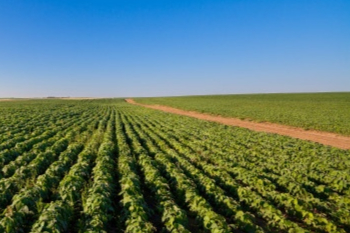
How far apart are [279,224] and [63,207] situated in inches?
220

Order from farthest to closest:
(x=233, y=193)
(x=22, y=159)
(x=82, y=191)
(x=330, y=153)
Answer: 1. (x=330, y=153)
2. (x=22, y=159)
3. (x=233, y=193)
4. (x=82, y=191)

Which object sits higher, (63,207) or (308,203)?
(63,207)

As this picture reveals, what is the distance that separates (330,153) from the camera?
585 inches

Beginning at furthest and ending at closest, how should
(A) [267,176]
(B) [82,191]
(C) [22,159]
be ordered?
(C) [22,159] → (A) [267,176] → (B) [82,191]

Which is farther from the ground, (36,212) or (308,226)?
(36,212)

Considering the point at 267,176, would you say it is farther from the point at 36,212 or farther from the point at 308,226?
the point at 36,212

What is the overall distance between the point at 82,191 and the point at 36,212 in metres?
1.67

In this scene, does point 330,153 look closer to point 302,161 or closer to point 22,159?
point 302,161

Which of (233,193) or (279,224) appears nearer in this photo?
(279,224)

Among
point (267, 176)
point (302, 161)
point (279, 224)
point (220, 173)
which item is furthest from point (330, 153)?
point (279, 224)

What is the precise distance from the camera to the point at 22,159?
11508 mm

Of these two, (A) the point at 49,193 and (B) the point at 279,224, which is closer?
(B) the point at 279,224

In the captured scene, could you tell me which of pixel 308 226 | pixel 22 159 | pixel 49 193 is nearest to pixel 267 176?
pixel 308 226

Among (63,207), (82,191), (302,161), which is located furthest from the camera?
(302,161)
